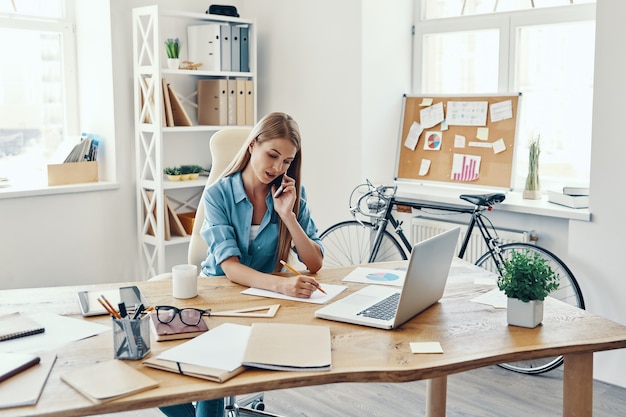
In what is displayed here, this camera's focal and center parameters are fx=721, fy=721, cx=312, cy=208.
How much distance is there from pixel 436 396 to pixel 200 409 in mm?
798

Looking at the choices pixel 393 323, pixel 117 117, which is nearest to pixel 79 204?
pixel 117 117

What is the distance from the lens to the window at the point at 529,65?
355 cm

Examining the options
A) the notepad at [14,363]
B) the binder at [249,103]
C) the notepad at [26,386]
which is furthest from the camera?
the binder at [249,103]

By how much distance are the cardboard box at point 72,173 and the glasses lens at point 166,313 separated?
234 centimetres

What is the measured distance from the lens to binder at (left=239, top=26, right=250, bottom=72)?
425 centimetres

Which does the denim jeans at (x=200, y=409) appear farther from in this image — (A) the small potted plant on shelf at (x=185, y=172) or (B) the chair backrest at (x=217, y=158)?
(A) the small potted plant on shelf at (x=185, y=172)

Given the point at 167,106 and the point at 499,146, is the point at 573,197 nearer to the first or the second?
the point at 499,146

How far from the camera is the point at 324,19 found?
13.5 ft

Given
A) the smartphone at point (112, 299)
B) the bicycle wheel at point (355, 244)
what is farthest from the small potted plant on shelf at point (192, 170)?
the smartphone at point (112, 299)

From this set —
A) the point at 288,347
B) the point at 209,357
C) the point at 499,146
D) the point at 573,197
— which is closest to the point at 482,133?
the point at 499,146

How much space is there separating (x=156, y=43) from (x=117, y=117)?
19.4 inches

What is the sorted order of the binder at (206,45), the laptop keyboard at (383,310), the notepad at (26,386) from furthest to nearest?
the binder at (206,45)
the laptop keyboard at (383,310)
the notepad at (26,386)

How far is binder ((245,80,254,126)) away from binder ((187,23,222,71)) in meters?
0.21

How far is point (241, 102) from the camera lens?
428 cm
